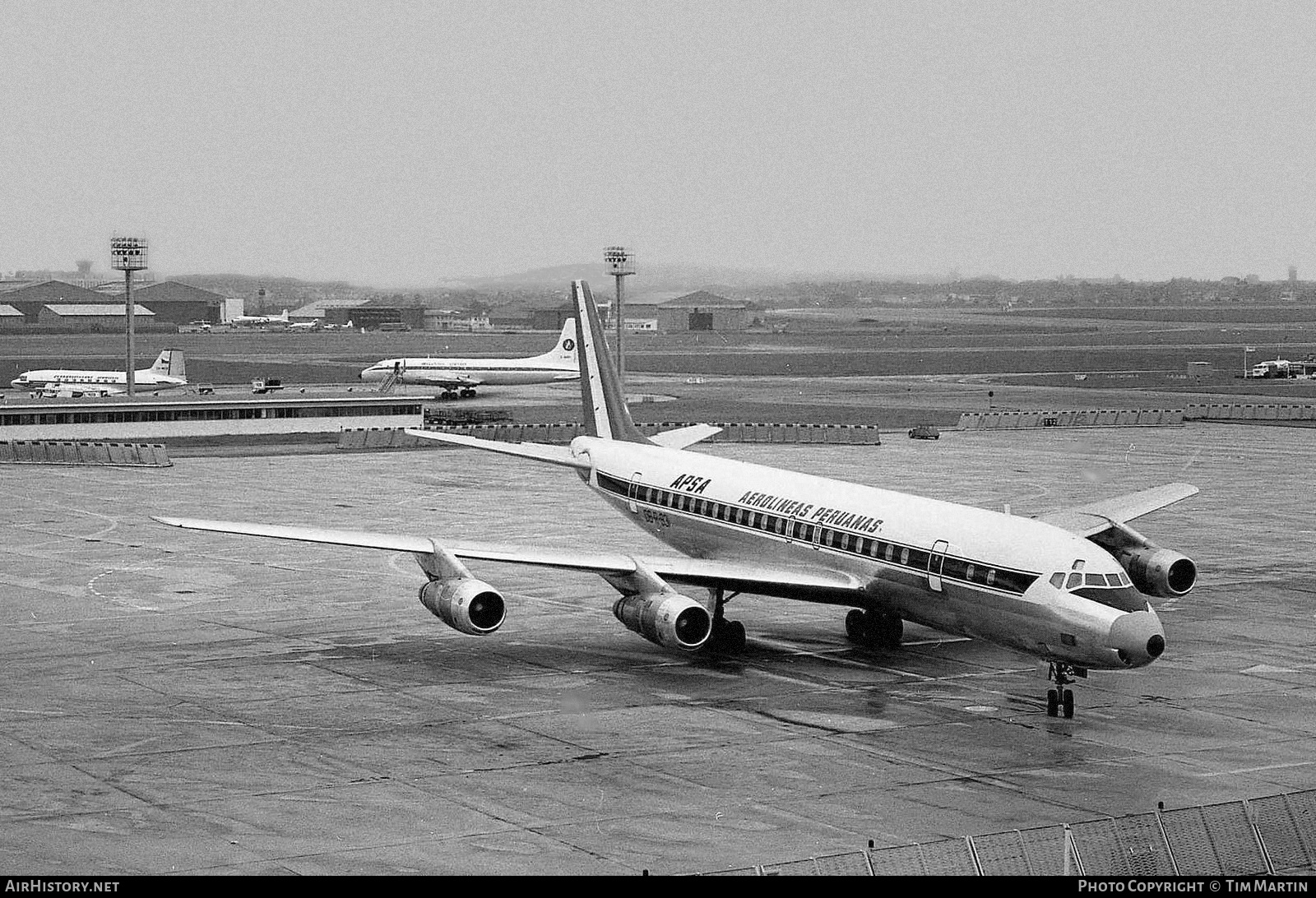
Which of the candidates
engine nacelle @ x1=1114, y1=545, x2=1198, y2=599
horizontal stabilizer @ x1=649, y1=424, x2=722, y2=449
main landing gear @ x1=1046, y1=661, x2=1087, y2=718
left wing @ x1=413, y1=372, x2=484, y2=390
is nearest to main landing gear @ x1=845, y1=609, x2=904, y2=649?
main landing gear @ x1=1046, y1=661, x2=1087, y2=718

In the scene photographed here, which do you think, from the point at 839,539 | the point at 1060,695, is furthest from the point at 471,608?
the point at 1060,695

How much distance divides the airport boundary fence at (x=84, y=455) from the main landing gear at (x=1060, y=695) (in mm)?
62045

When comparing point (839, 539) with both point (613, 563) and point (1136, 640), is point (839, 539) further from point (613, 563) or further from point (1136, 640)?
point (1136, 640)

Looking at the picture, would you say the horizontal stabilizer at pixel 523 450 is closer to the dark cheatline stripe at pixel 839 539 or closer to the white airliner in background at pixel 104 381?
the dark cheatline stripe at pixel 839 539

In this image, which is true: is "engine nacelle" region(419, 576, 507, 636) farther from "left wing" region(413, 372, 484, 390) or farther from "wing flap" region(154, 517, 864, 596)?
"left wing" region(413, 372, 484, 390)

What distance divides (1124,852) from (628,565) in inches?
681

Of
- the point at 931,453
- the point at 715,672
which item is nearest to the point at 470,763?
the point at 715,672

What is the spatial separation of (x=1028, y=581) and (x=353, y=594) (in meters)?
23.4

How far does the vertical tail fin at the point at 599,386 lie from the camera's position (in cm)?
5056

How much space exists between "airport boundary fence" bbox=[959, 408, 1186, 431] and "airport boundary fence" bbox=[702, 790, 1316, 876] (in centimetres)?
8482

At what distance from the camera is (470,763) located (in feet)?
100

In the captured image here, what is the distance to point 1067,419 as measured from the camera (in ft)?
367

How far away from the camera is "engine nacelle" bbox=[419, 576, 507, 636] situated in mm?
37156

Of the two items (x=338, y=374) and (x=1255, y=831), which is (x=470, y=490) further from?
(x=338, y=374)
